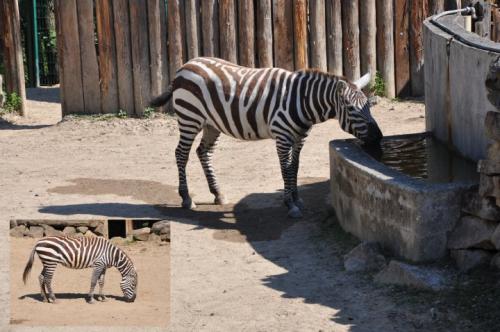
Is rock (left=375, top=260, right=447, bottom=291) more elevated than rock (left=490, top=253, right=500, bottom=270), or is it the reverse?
rock (left=490, top=253, right=500, bottom=270)

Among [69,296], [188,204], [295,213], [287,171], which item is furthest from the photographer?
[188,204]

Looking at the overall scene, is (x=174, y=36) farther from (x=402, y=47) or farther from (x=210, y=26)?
(x=402, y=47)

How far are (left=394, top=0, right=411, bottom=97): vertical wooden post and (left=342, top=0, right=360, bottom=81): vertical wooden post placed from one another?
0.56 m

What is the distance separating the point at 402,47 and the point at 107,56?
3.94m

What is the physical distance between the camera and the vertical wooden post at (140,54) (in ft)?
47.4

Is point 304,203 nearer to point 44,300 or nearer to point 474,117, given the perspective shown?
point 474,117

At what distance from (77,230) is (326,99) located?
11.5ft

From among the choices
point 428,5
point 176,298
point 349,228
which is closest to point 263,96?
point 349,228

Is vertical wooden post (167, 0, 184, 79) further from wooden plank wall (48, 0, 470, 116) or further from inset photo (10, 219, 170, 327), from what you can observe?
inset photo (10, 219, 170, 327)

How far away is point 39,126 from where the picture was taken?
14.9 meters

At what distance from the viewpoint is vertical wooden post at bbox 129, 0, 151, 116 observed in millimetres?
14445

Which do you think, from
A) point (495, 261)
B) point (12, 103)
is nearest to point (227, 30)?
point (12, 103)

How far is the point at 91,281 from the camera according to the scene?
643 cm

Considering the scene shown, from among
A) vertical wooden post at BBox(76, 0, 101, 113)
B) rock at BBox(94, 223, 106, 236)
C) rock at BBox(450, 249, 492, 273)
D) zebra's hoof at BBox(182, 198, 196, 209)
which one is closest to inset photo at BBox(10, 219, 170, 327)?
rock at BBox(94, 223, 106, 236)
